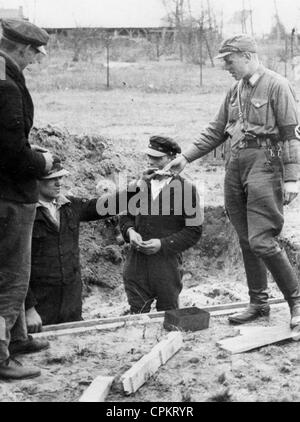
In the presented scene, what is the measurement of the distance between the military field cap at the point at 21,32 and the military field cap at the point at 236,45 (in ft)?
5.32

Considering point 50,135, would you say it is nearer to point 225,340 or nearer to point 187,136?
point 187,136

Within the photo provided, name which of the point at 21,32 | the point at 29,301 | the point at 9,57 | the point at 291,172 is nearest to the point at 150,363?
the point at 29,301

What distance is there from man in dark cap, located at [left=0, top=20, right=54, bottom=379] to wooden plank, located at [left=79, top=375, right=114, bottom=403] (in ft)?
1.62

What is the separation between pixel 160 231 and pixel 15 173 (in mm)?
2382

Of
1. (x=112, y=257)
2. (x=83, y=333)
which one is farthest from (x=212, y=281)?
(x=83, y=333)

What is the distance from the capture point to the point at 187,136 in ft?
46.9

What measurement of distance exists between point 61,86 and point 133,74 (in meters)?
4.02

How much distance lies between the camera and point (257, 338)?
529 centimetres

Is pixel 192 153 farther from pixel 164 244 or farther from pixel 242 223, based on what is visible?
pixel 164 244

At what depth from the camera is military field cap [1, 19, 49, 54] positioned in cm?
429

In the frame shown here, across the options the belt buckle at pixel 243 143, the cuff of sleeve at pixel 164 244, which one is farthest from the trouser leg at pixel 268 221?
the cuff of sleeve at pixel 164 244

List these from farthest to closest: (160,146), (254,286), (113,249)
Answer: (113,249), (160,146), (254,286)

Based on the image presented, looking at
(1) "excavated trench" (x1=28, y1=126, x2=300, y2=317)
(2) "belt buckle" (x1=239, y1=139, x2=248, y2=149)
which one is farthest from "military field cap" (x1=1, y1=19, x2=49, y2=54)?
(1) "excavated trench" (x1=28, y1=126, x2=300, y2=317)

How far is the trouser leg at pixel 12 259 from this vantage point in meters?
4.42
